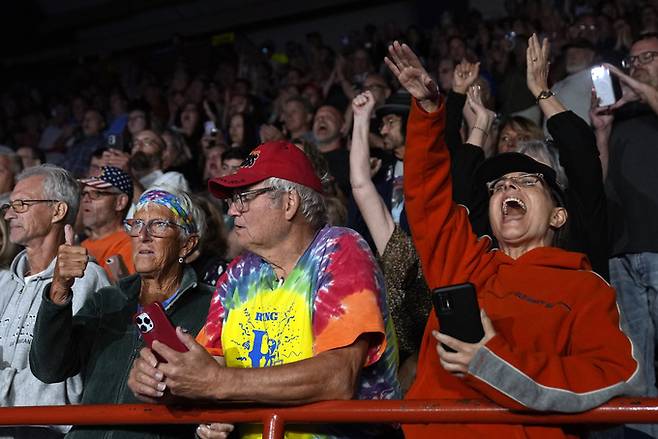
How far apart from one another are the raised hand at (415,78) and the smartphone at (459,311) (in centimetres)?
80

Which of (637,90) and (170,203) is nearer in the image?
(170,203)

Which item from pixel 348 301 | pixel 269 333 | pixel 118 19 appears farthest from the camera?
pixel 118 19

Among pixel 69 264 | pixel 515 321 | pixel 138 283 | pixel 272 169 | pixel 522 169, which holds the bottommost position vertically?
pixel 515 321

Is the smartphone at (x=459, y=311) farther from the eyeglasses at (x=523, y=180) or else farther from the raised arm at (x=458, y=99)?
the raised arm at (x=458, y=99)

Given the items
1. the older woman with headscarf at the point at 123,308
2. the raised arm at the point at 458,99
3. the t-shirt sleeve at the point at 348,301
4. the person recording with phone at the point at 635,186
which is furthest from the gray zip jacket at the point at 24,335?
the person recording with phone at the point at 635,186

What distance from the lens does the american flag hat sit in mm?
5250

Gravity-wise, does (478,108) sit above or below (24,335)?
above

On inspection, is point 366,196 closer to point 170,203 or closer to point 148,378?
point 170,203

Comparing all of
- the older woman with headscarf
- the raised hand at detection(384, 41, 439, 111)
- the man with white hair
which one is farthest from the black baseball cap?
the man with white hair

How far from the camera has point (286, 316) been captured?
2.84m

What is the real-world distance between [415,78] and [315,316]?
81 cm

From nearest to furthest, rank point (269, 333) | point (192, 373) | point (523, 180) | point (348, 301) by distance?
point (192, 373)
point (348, 301)
point (269, 333)
point (523, 180)

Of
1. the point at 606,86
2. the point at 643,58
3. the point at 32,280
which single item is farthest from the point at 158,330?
the point at 643,58

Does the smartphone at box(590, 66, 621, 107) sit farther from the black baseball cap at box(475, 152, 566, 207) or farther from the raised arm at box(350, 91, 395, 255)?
the black baseball cap at box(475, 152, 566, 207)
